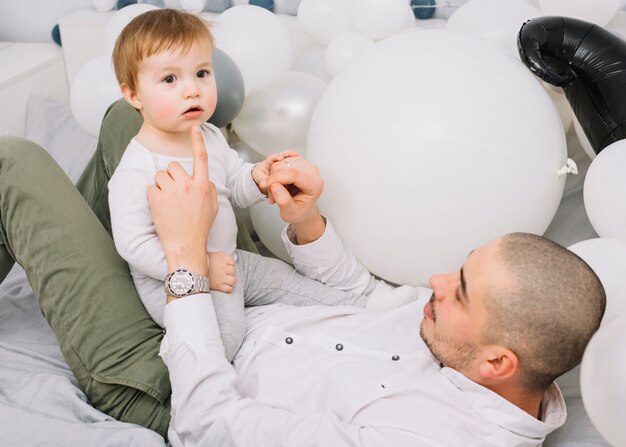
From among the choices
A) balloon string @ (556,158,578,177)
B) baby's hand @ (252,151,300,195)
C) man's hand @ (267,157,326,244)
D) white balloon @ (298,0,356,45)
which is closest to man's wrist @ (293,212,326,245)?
man's hand @ (267,157,326,244)

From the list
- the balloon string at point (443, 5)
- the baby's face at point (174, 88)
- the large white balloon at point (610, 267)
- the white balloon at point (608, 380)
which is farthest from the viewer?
the balloon string at point (443, 5)

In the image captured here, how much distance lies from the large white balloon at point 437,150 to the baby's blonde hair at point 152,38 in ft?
1.01

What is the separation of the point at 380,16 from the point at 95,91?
0.76m

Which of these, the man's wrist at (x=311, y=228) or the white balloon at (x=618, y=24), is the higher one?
the white balloon at (x=618, y=24)

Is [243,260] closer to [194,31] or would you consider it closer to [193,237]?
[193,237]

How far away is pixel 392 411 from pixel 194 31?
0.71m

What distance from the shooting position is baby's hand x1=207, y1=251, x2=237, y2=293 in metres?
1.18

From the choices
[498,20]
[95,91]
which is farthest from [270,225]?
[498,20]

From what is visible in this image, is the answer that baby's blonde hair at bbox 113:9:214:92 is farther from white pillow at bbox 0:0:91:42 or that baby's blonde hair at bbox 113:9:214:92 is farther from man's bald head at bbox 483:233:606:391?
white pillow at bbox 0:0:91:42

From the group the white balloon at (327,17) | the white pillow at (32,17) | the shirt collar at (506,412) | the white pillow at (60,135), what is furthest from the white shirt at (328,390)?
the white pillow at (32,17)

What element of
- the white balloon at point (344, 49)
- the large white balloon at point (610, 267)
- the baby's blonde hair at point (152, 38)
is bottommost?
the large white balloon at point (610, 267)

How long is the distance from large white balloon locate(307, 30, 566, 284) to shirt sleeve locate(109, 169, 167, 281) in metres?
0.36

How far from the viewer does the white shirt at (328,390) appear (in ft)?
3.13

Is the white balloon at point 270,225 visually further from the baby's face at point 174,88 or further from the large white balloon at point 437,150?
the baby's face at point 174,88
